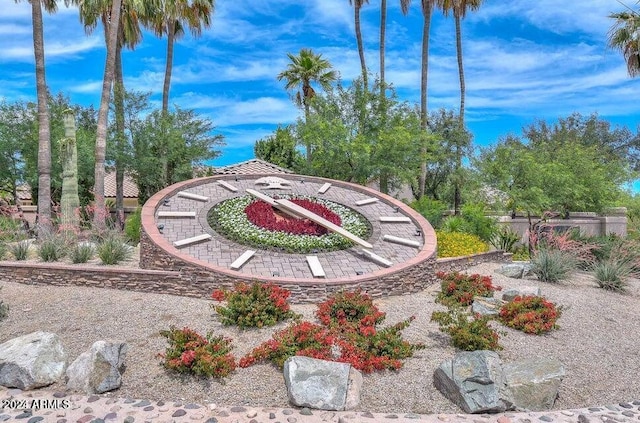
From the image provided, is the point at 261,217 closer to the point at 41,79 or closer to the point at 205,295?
the point at 205,295

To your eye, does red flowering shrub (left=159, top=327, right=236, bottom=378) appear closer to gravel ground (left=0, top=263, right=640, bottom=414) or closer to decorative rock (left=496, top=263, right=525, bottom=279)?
gravel ground (left=0, top=263, right=640, bottom=414)

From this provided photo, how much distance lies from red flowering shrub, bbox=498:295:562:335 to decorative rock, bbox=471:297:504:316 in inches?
8.1

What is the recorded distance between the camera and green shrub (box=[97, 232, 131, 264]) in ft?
30.3

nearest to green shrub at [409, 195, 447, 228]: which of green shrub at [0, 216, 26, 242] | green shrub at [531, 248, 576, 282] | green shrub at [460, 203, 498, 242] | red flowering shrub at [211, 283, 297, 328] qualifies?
green shrub at [460, 203, 498, 242]

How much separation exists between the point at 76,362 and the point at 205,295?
2763 millimetres

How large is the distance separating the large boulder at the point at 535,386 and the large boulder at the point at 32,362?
4.62 metres

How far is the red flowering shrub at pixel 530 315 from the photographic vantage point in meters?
6.70

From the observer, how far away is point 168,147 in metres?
21.6

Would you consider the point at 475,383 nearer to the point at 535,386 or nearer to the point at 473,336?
the point at 535,386

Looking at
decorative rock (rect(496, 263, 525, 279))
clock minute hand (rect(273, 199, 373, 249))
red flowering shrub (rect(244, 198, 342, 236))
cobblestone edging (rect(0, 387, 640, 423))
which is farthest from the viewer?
decorative rock (rect(496, 263, 525, 279))

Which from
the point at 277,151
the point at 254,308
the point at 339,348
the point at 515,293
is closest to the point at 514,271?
the point at 515,293

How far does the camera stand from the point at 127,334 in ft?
19.0

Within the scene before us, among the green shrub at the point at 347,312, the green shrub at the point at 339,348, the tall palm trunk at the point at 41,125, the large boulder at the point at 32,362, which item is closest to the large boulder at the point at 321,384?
the green shrub at the point at 339,348

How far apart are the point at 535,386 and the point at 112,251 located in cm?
779
